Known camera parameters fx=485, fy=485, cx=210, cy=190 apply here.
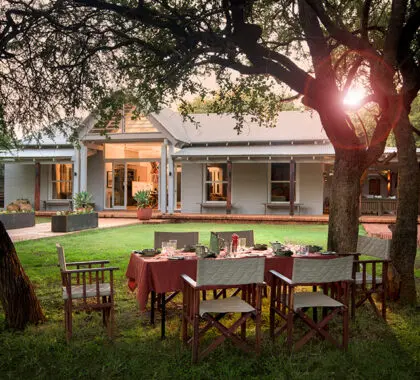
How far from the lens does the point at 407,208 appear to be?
6.62 m

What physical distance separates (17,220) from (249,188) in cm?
1014

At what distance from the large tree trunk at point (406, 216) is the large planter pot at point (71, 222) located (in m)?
11.2

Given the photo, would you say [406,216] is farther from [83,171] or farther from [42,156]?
[42,156]

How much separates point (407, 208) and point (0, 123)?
598cm


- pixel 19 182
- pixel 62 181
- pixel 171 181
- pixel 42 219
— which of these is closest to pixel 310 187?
pixel 171 181

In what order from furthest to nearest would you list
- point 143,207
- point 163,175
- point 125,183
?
point 125,183 → point 163,175 → point 143,207

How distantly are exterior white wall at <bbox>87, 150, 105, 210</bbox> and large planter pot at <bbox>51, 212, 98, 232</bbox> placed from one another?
6.71 m

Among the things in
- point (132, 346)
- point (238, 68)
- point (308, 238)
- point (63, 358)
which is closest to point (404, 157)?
point (238, 68)

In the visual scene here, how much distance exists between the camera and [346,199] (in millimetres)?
6730

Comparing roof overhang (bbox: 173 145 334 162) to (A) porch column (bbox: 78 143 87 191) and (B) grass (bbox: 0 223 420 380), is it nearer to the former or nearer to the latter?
(A) porch column (bbox: 78 143 87 191)

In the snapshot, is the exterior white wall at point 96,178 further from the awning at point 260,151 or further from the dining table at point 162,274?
the dining table at point 162,274

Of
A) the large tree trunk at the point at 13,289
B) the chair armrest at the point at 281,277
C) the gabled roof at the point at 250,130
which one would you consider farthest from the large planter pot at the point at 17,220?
the chair armrest at the point at 281,277

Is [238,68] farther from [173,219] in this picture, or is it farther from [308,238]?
[173,219]

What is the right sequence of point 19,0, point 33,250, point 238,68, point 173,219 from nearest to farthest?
point 238,68 < point 19,0 < point 33,250 < point 173,219
